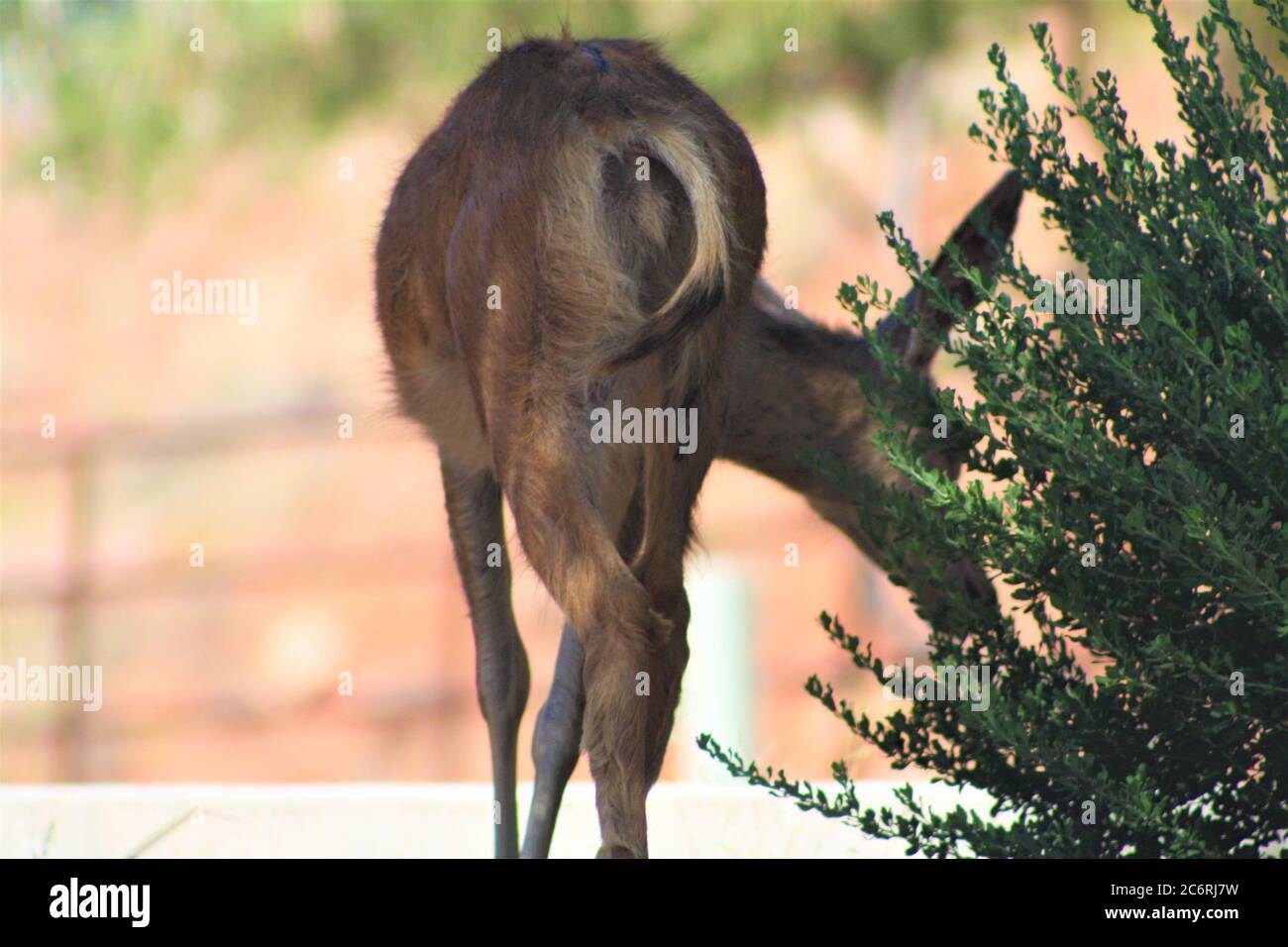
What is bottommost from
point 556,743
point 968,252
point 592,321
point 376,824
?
point 376,824

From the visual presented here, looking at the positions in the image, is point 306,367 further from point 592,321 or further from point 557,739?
point 592,321

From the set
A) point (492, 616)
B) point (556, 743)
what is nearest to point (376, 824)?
point (492, 616)

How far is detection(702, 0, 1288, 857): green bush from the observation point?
3.42m

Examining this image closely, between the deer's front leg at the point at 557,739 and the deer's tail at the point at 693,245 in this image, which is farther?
the deer's front leg at the point at 557,739

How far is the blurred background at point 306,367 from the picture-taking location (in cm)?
1484

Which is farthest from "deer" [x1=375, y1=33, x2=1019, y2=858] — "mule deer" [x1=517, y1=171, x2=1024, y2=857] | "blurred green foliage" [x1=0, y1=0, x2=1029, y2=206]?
"blurred green foliage" [x1=0, y1=0, x2=1029, y2=206]

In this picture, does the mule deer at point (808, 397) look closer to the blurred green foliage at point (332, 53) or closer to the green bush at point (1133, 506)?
the green bush at point (1133, 506)

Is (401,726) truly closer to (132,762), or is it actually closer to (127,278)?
(132,762)

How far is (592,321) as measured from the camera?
3.80 meters

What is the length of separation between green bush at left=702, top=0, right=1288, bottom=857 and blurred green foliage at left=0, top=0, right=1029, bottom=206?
34.1ft

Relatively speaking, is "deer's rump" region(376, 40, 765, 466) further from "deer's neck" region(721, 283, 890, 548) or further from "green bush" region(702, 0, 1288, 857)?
"deer's neck" region(721, 283, 890, 548)

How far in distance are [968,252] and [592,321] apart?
196cm

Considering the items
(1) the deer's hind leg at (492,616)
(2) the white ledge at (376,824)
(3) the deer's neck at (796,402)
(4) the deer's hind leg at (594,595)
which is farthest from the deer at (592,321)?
(3) the deer's neck at (796,402)
